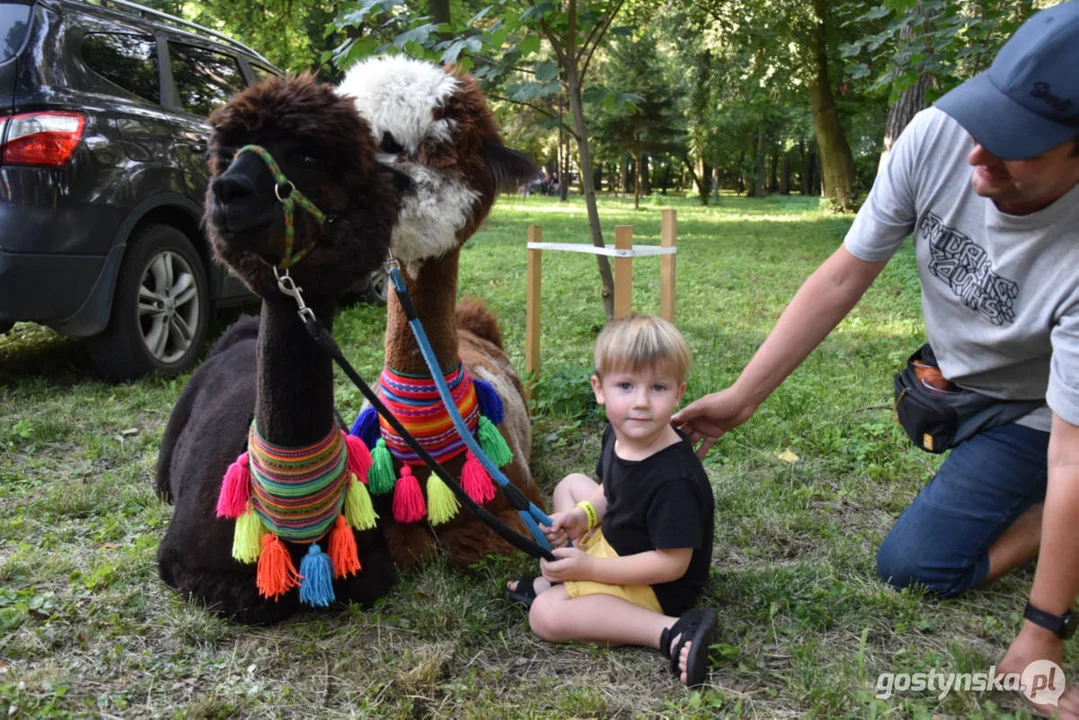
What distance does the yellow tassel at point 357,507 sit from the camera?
2.31m

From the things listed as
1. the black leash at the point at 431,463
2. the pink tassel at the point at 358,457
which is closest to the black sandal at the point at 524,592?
the black leash at the point at 431,463

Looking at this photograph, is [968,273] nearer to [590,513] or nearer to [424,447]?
[590,513]

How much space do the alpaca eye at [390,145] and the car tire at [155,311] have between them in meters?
2.77

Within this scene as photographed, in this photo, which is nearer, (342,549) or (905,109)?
(342,549)

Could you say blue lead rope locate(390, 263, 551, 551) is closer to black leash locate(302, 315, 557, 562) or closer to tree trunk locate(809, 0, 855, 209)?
black leash locate(302, 315, 557, 562)

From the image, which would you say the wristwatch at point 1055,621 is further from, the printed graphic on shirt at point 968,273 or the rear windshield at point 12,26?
the rear windshield at point 12,26

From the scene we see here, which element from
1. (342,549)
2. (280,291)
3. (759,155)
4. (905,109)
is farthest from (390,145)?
(759,155)

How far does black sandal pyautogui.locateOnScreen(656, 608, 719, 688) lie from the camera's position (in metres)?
1.97

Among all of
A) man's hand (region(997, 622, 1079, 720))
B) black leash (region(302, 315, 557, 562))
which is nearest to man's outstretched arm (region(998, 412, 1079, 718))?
man's hand (region(997, 622, 1079, 720))

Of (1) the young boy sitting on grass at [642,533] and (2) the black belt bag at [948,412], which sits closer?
(1) the young boy sitting on grass at [642,533]

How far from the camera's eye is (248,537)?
A: 7.11 feet

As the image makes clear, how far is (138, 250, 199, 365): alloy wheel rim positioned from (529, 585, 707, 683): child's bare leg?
3473 mm

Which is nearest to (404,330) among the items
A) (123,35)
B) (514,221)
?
(123,35)

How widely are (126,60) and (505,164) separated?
3.48 meters
